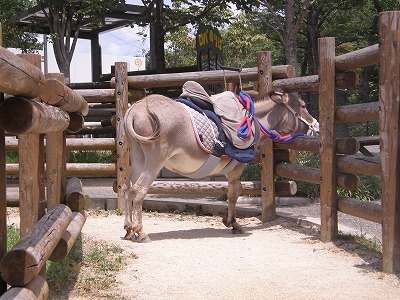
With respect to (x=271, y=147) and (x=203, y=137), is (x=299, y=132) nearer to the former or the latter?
(x=271, y=147)

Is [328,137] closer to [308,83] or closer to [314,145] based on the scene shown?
[314,145]

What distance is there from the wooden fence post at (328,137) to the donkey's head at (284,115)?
100cm

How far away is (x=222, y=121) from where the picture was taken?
7773 millimetres

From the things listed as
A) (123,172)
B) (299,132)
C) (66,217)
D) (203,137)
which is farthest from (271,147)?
(66,217)

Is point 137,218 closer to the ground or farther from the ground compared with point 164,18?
closer to the ground

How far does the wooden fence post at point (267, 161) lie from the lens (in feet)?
29.0

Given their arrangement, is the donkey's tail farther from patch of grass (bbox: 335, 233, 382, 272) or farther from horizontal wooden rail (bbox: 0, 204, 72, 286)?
horizontal wooden rail (bbox: 0, 204, 72, 286)

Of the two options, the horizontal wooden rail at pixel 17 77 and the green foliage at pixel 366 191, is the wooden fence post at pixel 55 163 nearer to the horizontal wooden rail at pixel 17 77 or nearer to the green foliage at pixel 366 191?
the horizontal wooden rail at pixel 17 77

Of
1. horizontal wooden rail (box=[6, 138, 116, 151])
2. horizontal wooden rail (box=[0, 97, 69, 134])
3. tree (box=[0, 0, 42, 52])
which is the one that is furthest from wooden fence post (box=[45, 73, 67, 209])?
tree (box=[0, 0, 42, 52])

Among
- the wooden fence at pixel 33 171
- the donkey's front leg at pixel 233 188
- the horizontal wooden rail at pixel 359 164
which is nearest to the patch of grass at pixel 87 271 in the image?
the wooden fence at pixel 33 171

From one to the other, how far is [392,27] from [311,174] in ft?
8.36

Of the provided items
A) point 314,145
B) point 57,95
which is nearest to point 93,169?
Result: point 314,145

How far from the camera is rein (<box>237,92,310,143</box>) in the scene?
25.6 feet

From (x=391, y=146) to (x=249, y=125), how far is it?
92.5 inches
